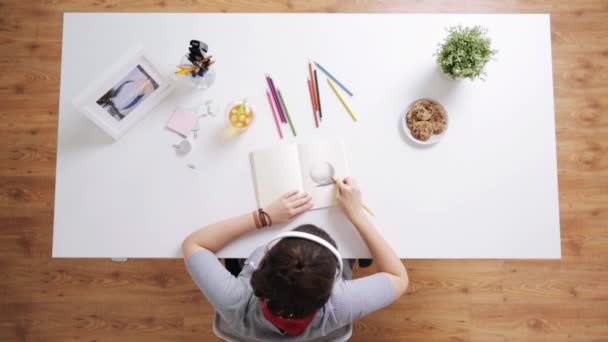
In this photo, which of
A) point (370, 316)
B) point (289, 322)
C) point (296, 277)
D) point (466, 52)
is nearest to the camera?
point (296, 277)

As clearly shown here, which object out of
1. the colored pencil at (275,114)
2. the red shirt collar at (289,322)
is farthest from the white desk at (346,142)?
the red shirt collar at (289,322)

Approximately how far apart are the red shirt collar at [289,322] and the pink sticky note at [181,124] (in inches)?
19.7

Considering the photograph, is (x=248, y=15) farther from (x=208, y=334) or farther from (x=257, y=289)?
(x=208, y=334)

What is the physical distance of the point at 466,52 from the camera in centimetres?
95

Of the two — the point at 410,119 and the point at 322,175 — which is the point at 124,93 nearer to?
the point at 322,175

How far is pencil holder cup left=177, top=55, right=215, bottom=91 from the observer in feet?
3.34

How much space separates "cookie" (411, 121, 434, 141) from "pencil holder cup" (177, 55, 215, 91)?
0.55 m

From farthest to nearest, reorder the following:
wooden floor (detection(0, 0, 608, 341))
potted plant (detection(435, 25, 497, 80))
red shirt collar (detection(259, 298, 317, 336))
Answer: wooden floor (detection(0, 0, 608, 341))
potted plant (detection(435, 25, 497, 80))
red shirt collar (detection(259, 298, 317, 336))

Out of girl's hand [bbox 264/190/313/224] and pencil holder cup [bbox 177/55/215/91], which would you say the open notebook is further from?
pencil holder cup [bbox 177/55/215/91]

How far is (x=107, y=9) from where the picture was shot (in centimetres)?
173


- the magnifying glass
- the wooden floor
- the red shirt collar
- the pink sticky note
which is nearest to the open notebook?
the magnifying glass

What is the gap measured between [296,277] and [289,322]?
174 mm

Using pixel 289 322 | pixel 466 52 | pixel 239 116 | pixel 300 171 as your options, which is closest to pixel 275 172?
pixel 300 171

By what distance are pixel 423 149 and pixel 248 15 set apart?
1.97ft
